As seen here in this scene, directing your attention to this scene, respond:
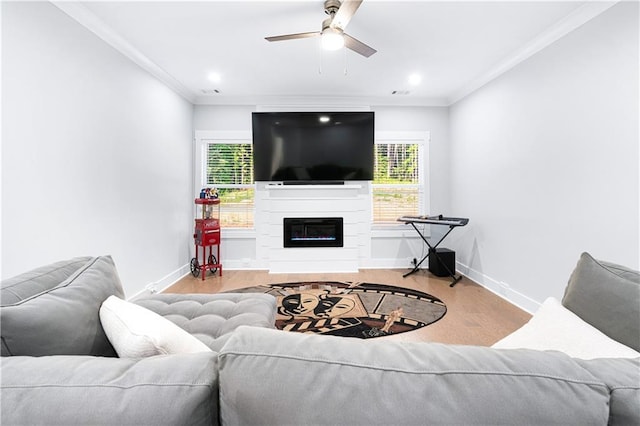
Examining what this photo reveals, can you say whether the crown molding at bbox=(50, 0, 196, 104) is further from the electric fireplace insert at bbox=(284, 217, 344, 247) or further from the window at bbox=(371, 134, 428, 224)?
the window at bbox=(371, 134, 428, 224)

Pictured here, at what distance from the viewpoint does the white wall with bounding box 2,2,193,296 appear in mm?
1906

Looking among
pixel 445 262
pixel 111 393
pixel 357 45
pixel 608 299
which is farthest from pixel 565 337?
pixel 445 262

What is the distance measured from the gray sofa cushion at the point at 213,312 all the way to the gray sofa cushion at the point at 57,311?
0.42 meters

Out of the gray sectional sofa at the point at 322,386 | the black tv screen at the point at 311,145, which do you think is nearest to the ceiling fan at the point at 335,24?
the black tv screen at the point at 311,145

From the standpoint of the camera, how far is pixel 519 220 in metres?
3.16

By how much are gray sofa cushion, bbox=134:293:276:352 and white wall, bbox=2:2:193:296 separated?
3.45 ft

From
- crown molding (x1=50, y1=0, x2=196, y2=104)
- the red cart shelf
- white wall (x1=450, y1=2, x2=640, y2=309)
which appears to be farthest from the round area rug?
crown molding (x1=50, y1=0, x2=196, y2=104)

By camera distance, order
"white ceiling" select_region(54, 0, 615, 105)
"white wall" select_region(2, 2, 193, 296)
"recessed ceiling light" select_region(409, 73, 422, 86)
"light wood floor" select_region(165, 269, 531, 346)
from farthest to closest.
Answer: "recessed ceiling light" select_region(409, 73, 422, 86) → "light wood floor" select_region(165, 269, 531, 346) → "white ceiling" select_region(54, 0, 615, 105) → "white wall" select_region(2, 2, 193, 296)

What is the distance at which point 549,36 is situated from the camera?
2.70m

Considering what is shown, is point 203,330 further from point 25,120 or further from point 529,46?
point 529,46

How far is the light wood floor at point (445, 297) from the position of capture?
2516 millimetres

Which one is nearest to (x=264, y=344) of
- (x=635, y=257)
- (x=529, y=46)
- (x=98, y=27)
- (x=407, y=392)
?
(x=407, y=392)

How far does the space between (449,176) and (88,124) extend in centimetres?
468

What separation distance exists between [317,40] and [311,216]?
2432 millimetres
